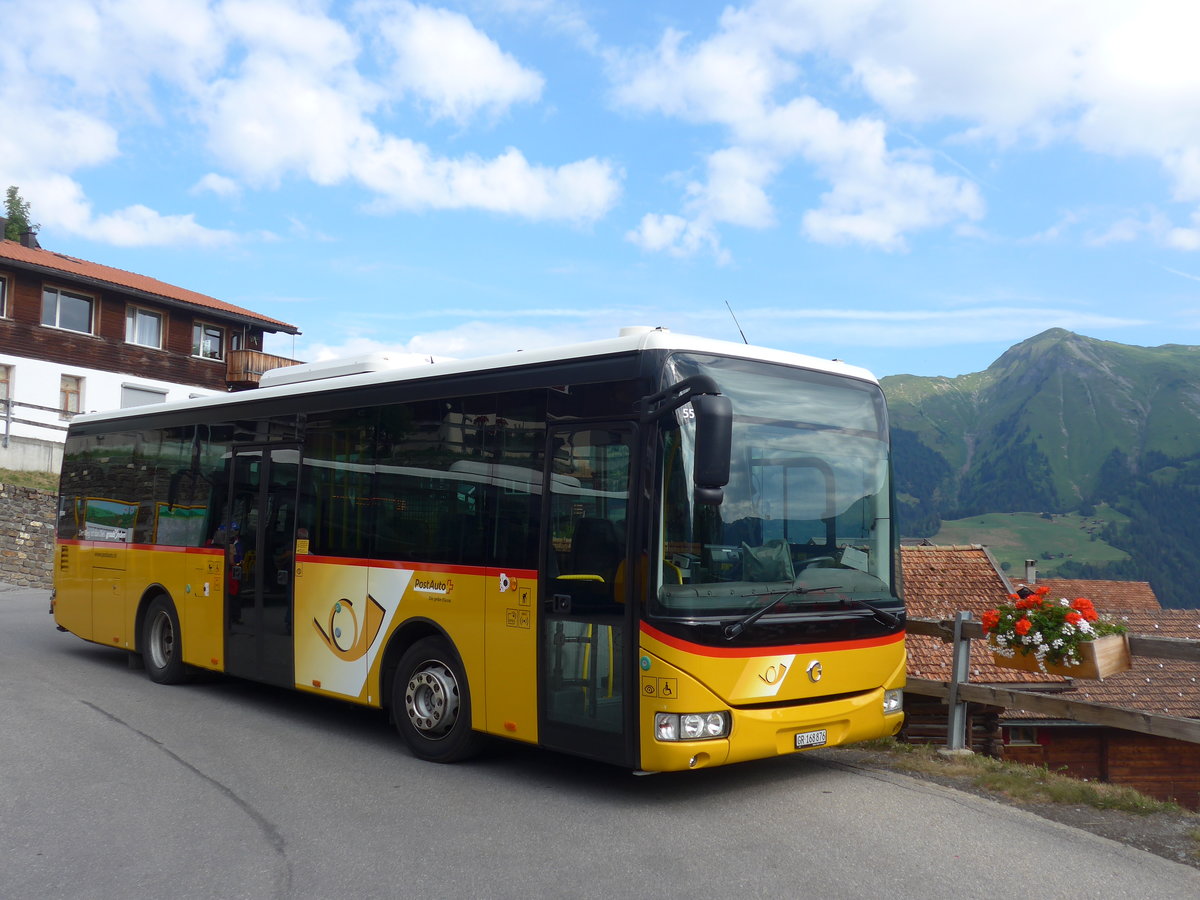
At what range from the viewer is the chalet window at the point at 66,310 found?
40781 mm

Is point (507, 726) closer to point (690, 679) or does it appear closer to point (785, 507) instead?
point (690, 679)

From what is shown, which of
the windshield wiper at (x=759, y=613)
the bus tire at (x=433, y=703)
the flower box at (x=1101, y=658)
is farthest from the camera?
the bus tire at (x=433, y=703)

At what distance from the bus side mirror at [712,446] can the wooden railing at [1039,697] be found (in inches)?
113

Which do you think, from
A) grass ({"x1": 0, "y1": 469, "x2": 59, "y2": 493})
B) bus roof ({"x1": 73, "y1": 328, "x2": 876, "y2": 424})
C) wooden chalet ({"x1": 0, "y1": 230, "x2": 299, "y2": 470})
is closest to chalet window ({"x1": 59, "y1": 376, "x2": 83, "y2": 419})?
wooden chalet ({"x1": 0, "y1": 230, "x2": 299, "y2": 470})

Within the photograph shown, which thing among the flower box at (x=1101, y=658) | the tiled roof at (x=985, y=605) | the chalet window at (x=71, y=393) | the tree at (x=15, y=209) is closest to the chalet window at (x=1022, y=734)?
the tiled roof at (x=985, y=605)

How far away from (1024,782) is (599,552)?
3271mm

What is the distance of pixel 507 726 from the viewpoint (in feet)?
24.0

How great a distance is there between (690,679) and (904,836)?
1.43 m

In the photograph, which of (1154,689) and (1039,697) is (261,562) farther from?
(1154,689)

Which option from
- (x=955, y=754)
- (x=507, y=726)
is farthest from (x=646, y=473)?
(x=955, y=754)

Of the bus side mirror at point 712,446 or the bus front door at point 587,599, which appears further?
the bus front door at point 587,599

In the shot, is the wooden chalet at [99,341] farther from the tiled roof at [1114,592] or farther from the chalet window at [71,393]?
the tiled roof at [1114,592]

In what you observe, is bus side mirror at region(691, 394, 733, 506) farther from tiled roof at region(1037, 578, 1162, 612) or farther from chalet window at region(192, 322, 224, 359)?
tiled roof at region(1037, 578, 1162, 612)

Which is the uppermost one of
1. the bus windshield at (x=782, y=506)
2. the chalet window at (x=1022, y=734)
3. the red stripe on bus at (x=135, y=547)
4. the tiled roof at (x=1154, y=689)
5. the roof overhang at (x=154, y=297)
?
the roof overhang at (x=154, y=297)
